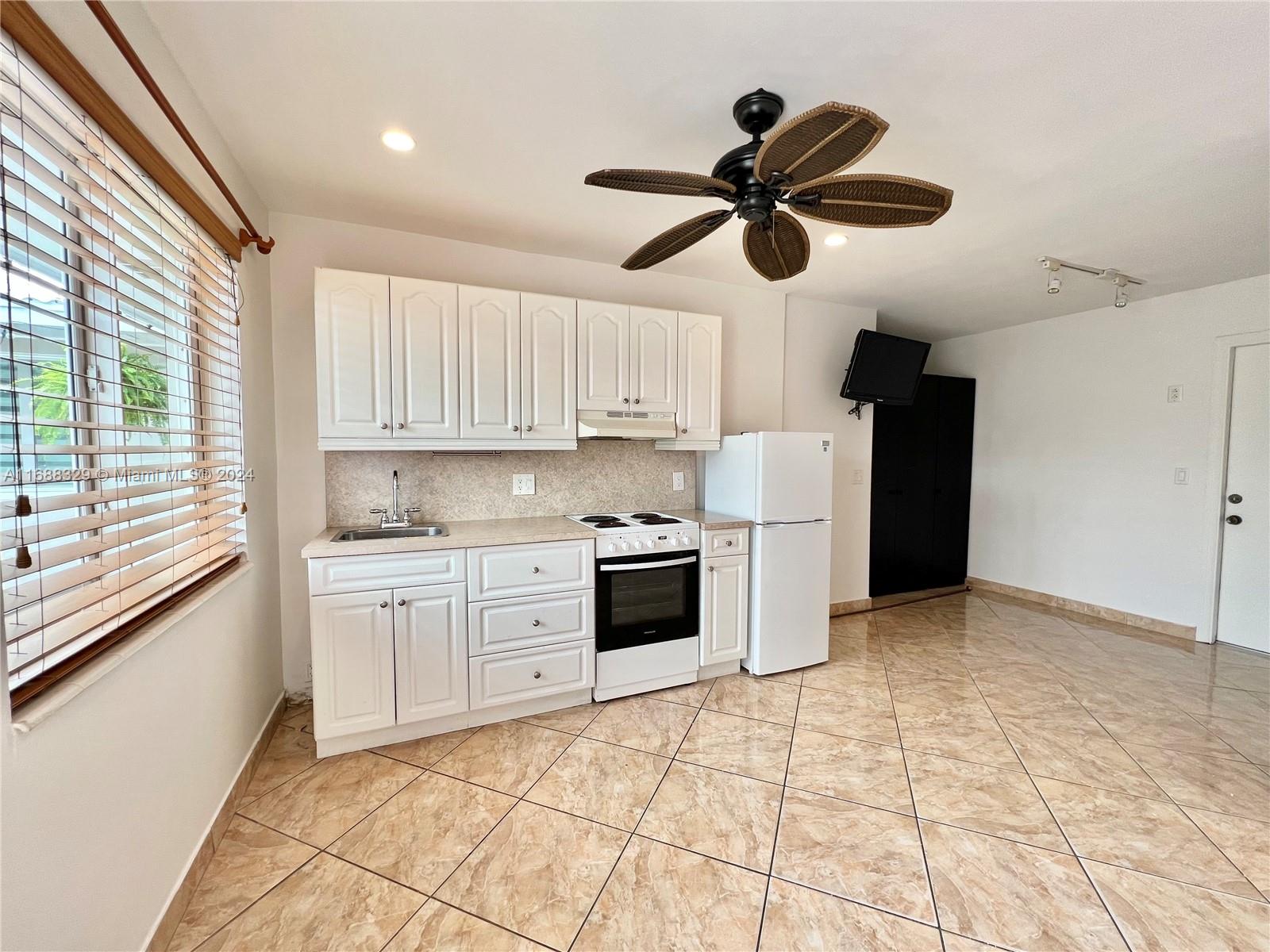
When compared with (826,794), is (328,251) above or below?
above

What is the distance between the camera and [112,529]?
4.29ft

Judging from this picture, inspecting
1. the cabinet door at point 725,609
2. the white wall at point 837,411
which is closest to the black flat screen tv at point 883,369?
the white wall at point 837,411

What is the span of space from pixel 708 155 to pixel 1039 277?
2.75 meters

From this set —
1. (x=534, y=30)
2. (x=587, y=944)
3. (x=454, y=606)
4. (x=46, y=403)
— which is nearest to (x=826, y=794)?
(x=587, y=944)


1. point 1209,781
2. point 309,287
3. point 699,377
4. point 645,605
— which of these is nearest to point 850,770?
point 645,605

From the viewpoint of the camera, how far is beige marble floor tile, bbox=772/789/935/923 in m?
1.58

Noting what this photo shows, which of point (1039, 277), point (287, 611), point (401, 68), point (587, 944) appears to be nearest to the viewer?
point (587, 944)

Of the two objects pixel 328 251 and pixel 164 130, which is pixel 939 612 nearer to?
pixel 328 251

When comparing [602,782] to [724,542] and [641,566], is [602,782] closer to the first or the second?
[641,566]

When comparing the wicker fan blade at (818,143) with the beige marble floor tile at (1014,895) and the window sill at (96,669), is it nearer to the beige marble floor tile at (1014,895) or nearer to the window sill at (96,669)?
the window sill at (96,669)

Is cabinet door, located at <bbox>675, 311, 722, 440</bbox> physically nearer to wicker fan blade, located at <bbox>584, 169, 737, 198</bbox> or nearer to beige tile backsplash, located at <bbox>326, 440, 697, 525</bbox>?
beige tile backsplash, located at <bbox>326, 440, 697, 525</bbox>

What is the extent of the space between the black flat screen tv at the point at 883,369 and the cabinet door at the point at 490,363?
2.65 meters

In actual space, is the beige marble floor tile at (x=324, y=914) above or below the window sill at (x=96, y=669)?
below

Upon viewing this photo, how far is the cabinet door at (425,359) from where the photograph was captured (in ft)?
8.15
